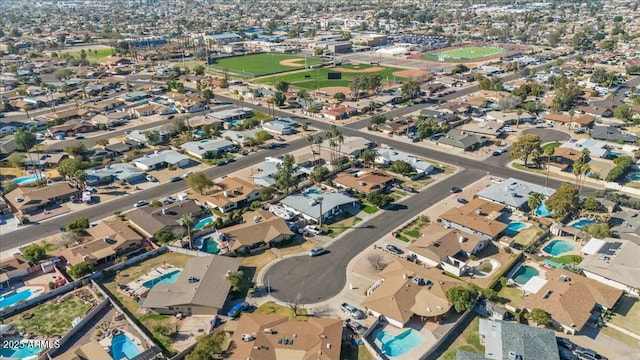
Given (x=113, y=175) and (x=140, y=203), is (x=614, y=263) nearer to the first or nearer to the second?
(x=140, y=203)

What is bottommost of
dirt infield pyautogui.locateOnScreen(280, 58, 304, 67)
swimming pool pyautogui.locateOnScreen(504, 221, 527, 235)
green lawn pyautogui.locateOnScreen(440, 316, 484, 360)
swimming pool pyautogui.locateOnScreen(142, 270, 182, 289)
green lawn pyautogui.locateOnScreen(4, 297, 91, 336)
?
swimming pool pyautogui.locateOnScreen(504, 221, 527, 235)

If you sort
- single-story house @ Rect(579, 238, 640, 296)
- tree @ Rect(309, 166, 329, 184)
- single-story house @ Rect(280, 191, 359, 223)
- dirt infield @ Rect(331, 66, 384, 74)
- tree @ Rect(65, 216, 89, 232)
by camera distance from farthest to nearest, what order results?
dirt infield @ Rect(331, 66, 384, 74) → tree @ Rect(309, 166, 329, 184) → single-story house @ Rect(280, 191, 359, 223) → tree @ Rect(65, 216, 89, 232) → single-story house @ Rect(579, 238, 640, 296)

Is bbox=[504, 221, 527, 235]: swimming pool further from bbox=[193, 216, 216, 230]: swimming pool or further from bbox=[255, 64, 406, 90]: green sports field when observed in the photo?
bbox=[255, 64, 406, 90]: green sports field

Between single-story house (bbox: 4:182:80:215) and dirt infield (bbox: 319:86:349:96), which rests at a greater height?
dirt infield (bbox: 319:86:349:96)

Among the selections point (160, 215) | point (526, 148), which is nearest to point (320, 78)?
point (526, 148)

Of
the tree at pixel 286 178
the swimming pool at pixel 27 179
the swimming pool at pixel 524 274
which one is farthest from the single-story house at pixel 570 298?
the swimming pool at pixel 27 179

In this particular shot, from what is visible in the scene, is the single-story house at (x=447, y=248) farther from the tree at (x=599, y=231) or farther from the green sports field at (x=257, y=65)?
the green sports field at (x=257, y=65)

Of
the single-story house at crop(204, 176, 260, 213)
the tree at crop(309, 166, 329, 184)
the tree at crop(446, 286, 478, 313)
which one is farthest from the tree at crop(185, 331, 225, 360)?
the tree at crop(309, 166, 329, 184)

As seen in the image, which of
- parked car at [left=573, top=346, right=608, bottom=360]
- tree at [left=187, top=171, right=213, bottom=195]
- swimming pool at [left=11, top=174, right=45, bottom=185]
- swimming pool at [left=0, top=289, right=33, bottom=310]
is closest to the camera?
parked car at [left=573, top=346, right=608, bottom=360]

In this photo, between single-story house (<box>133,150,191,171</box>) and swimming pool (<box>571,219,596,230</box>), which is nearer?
swimming pool (<box>571,219,596,230</box>)
